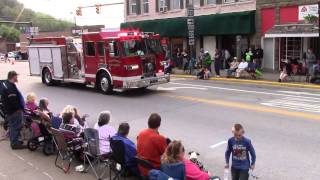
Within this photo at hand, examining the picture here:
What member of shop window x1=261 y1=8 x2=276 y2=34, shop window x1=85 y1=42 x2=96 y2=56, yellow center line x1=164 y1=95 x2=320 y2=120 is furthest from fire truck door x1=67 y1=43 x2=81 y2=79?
shop window x1=261 y1=8 x2=276 y2=34

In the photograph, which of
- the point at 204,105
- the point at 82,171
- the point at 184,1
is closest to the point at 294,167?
the point at 82,171

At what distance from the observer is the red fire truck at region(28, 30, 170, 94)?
1891 cm

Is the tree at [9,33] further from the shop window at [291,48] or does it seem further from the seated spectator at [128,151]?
the seated spectator at [128,151]

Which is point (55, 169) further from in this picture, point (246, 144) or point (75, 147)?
point (246, 144)

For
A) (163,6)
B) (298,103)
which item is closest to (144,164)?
(298,103)

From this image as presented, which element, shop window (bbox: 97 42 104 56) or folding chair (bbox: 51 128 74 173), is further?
shop window (bbox: 97 42 104 56)

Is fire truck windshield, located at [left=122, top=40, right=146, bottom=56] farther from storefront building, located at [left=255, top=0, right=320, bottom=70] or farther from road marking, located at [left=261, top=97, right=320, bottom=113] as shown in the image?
storefront building, located at [left=255, top=0, right=320, bottom=70]

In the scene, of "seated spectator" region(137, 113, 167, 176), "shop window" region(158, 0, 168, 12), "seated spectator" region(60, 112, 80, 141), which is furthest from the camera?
"shop window" region(158, 0, 168, 12)

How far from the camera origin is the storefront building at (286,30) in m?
25.0

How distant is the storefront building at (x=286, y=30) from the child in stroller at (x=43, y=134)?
1776 centimetres

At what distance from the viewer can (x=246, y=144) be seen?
22.6 feet

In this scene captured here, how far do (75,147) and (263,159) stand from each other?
3.96 m

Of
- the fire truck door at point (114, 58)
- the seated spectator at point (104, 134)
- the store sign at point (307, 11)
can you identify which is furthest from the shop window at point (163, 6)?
the seated spectator at point (104, 134)

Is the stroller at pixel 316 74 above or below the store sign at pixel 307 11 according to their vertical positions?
below
